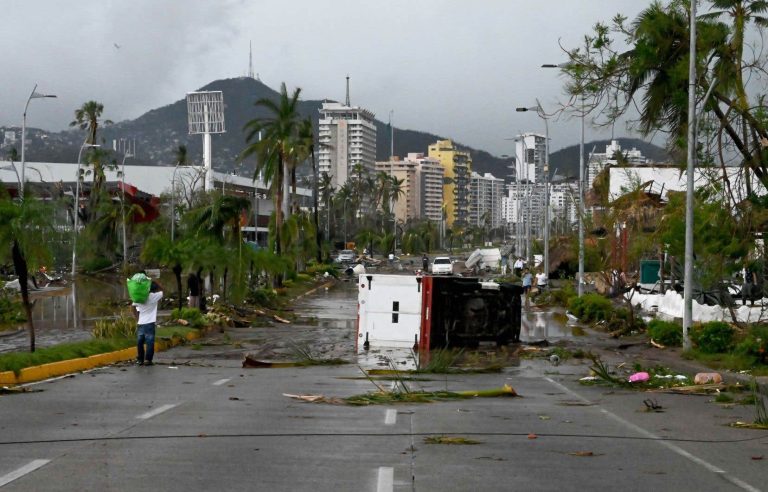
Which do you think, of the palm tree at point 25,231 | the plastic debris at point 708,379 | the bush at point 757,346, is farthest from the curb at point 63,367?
the bush at point 757,346

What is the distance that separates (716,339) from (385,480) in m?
16.7

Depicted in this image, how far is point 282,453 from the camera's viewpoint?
35.7 feet

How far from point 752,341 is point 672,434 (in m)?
10.1

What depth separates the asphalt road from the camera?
9492mm

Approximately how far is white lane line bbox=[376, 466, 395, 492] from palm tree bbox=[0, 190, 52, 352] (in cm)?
1357

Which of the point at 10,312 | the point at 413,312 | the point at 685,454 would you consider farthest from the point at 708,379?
the point at 10,312

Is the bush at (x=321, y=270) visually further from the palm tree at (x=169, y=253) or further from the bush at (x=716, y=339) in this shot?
the bush at (x=716, y=339)

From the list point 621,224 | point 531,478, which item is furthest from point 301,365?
point 621,224

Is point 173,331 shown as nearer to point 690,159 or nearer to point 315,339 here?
point 315,339

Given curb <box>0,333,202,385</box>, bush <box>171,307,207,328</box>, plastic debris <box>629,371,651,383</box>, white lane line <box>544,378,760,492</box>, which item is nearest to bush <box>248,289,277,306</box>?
bush <box>171,307,207,328</box>

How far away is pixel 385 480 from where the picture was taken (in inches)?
371

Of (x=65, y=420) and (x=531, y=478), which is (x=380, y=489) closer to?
(x=531, y=478)

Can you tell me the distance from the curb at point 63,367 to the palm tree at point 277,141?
34826 millimetres

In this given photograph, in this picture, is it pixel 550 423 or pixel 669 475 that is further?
pixel 550 423
